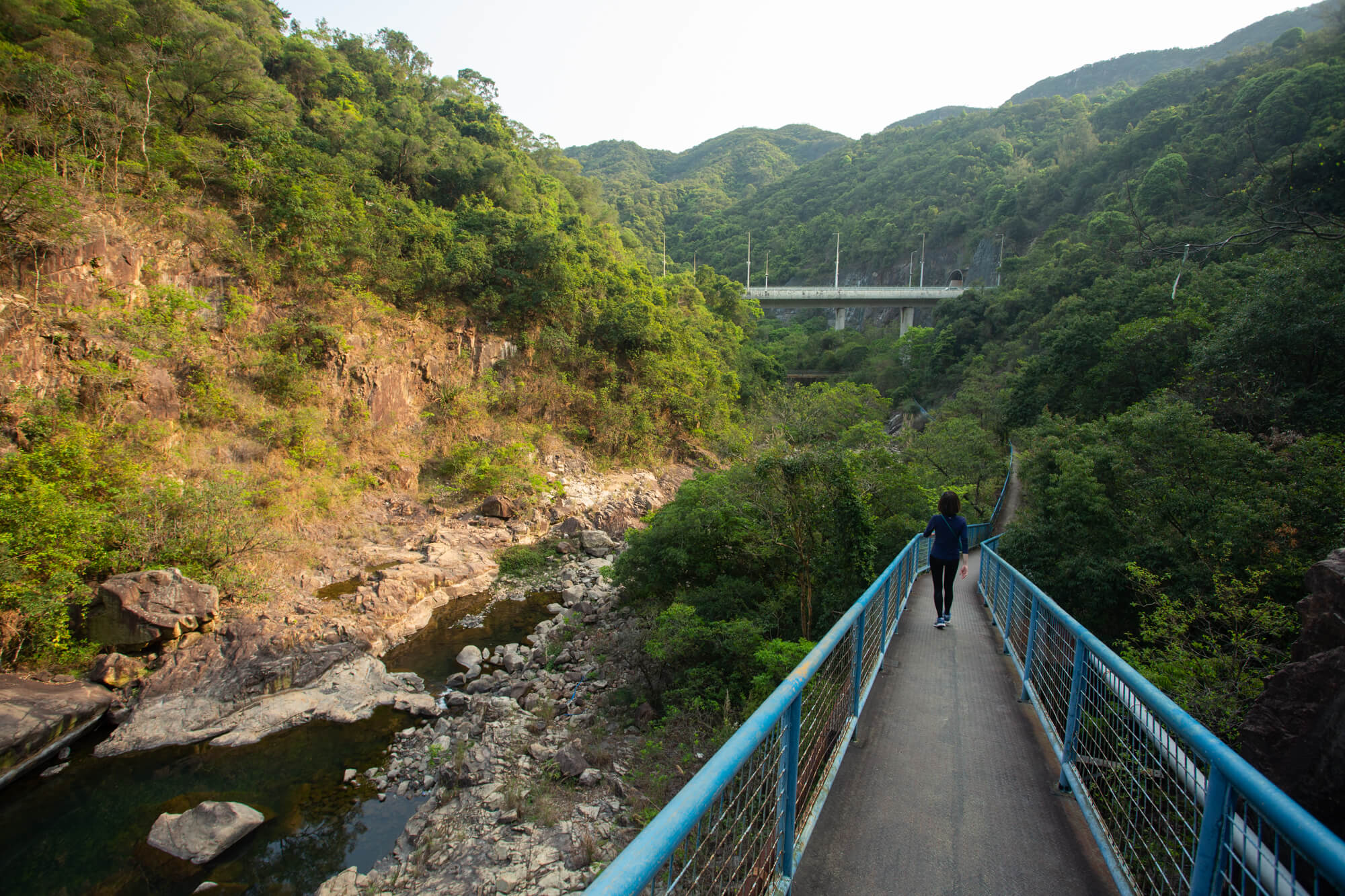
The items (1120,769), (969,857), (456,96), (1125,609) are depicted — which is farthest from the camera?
(456,96)

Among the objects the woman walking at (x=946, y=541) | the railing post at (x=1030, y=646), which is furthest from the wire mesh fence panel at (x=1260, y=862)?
the woman walking at (x=946, y=541)

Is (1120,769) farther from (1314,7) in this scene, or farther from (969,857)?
(1314,7)

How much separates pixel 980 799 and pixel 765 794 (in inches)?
67.2

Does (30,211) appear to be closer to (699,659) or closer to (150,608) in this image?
(150,608)

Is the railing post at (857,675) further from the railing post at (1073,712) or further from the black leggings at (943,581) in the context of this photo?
the black leggings at (943,581)

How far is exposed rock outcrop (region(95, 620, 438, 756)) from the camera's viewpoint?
8.31 m

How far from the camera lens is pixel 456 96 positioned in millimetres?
34844

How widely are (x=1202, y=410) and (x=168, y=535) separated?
2069 centimetres

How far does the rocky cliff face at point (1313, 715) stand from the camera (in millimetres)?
2328

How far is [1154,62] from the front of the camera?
3821 inches

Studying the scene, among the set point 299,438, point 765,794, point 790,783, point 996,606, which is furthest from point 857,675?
point 299,438

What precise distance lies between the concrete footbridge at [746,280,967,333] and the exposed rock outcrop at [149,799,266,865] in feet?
146

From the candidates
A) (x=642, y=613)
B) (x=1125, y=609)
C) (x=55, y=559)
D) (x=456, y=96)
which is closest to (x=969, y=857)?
(x=642, y=613)

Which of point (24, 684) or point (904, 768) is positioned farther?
point (24, 684)
